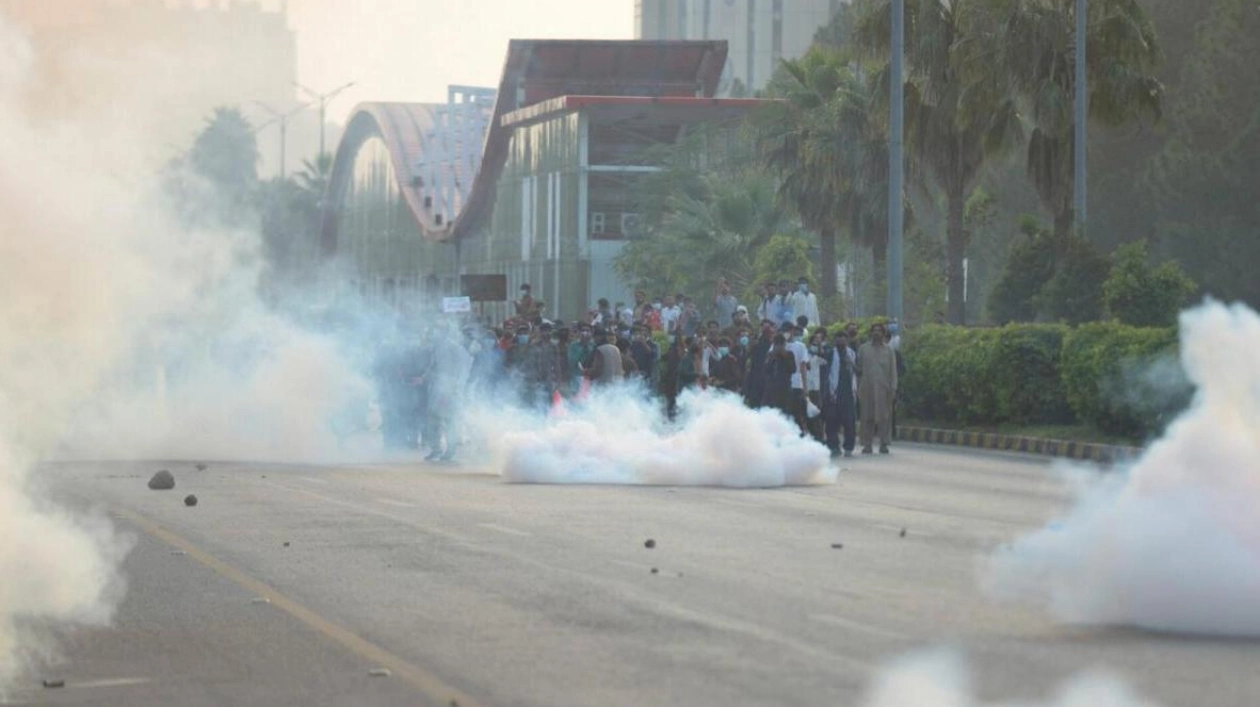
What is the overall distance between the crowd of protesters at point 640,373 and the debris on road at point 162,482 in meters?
6.67

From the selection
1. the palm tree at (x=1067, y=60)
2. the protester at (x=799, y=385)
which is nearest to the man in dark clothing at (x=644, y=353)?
the protester at (x=799, y=385)

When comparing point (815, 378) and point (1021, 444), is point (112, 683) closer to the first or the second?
point (815, 378)

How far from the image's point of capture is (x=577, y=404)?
97.2 ft

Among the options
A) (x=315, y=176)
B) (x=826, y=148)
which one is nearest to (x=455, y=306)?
(x=826, y=148)

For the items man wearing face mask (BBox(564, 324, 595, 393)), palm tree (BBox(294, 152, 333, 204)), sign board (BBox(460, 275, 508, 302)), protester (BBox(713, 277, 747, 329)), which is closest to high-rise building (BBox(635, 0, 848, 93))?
palm tree (BBox(294, 152, 333, 204))

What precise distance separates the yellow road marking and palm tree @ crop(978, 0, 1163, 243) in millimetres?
27576

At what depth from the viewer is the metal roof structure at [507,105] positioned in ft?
282

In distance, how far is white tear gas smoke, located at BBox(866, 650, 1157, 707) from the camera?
862 cm

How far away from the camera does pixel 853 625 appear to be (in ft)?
36.7

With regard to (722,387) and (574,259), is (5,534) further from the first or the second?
(574,259)

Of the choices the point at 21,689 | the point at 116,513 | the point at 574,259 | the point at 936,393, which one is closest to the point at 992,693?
the point at 21,689

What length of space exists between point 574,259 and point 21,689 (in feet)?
236

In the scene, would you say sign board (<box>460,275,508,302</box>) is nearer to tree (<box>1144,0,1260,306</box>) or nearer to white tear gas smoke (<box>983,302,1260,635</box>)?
tree (<box>1144,0,1260,306</box>)

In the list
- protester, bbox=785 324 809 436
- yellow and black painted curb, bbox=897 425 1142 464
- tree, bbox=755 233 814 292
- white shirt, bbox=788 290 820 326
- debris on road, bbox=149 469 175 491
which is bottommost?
yellow and black painted curb, bbox=897 425 1142 464
